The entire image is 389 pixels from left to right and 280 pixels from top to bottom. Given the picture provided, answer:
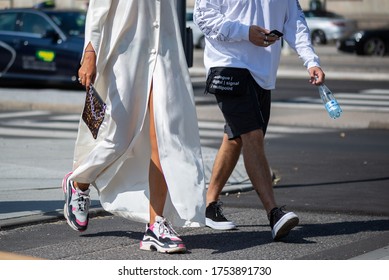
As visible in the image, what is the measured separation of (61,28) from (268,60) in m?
14.0

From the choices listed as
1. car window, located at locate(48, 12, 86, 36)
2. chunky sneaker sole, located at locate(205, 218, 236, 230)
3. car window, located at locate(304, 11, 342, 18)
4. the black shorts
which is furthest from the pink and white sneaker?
car window, located at locate(304, 11, 342, 18)

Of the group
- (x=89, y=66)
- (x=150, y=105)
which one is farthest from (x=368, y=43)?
(x=89, y=66)

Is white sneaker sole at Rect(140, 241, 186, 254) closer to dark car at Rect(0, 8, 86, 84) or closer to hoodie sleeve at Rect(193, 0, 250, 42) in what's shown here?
hoodie sleeve at Rect(193, 0, 250, 42)

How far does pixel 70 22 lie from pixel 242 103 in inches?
577

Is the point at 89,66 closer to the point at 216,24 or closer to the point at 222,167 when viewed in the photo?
the point at 216,24

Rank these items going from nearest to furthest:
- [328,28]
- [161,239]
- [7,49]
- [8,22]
Answer: [161,239] < [7,49] < [8,22] < [328,28]

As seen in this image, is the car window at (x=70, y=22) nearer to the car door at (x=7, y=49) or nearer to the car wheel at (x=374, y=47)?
the car door at (x=7, y=49)

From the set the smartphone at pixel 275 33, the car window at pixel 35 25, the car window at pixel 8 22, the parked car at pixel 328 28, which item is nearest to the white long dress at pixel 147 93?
the smartphone at pixel 275 33

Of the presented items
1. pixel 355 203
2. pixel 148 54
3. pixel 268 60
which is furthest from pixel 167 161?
pixel 355 203

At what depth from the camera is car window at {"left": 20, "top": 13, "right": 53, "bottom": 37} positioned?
67.5ft

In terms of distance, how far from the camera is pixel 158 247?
646 cm

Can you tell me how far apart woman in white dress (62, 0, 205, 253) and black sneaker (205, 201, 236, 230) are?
0.73 m

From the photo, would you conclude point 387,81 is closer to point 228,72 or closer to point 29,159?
point 29,159

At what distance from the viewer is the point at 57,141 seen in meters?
12.4
